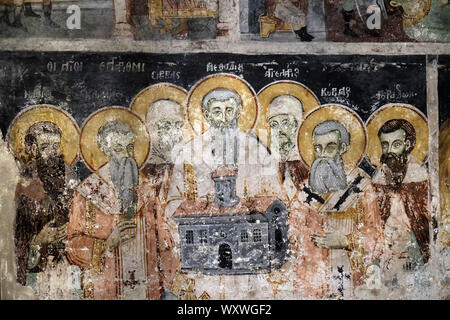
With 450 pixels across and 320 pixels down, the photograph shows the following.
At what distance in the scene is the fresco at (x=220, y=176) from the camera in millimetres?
6457

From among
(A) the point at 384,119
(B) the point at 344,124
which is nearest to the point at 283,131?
(B) the point at 344,124

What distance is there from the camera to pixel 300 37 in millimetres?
6555

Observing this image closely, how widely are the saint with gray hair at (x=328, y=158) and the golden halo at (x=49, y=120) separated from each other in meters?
2.38

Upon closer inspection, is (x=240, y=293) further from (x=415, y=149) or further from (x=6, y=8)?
(x=6, y=8)

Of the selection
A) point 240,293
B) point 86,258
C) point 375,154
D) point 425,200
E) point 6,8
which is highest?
point 6,8

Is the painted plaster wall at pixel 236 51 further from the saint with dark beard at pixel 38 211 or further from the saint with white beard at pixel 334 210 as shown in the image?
the saint with white beard at pixel 334 210

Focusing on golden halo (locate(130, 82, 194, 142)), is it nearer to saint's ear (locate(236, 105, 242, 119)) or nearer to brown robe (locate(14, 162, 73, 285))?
saint's ear (locate(236, 105, 242, 119))

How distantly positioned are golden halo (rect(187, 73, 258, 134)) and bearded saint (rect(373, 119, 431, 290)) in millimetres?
1331

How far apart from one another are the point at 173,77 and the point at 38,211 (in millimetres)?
1875

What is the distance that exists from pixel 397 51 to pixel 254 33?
57.5 inches

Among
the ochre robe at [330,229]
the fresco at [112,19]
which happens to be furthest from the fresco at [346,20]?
the ochre robe at [330,229]

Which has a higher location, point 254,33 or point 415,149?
point 254,33

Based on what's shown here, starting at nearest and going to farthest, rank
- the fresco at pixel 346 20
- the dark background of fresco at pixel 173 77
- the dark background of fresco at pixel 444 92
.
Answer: the dark background of fresco at pixel 173 77 < the fresco at pixel 346 20 < the dark background of fresco at pixel 444 92

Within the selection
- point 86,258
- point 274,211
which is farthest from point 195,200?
point 86,258
